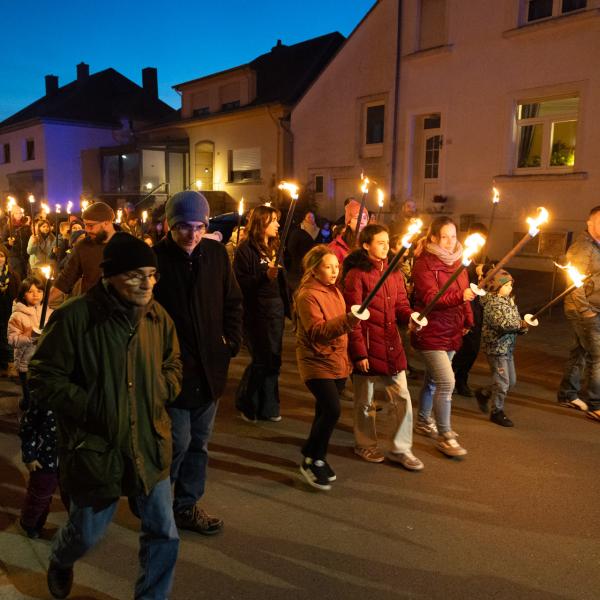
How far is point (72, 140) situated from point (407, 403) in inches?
1470

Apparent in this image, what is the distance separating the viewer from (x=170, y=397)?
3.06 m

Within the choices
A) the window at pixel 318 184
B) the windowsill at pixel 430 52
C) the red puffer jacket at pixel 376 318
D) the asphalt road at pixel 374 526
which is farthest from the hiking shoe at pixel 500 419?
the window at pixel 318 184

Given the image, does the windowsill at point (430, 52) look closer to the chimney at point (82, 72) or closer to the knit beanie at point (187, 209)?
the knit beanie at point (187, 209)

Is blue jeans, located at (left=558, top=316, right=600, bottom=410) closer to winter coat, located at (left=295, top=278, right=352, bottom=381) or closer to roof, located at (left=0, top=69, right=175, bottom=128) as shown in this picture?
winter coat, located at (left=295, top=278, right=352, bottom=381)

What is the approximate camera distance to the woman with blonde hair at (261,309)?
570 centimetres

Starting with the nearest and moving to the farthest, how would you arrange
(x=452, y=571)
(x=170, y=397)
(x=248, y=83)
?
1. (x=170, y=397)
2. (x=452, y=571)
3. (x=248, y=83)

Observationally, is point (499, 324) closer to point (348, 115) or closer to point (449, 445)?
point (449, 445)

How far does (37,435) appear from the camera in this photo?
3.54 meters

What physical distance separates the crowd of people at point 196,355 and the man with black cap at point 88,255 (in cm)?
1

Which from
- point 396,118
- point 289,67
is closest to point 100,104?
point 289,67

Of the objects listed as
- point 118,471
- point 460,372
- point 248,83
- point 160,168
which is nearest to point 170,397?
point 118,471

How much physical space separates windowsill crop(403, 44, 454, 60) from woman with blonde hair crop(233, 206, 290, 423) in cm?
1265

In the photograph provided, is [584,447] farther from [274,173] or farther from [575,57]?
[274,173]

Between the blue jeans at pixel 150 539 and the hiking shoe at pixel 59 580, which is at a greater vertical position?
the blue jeans at pixel 150 539
